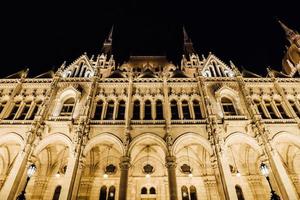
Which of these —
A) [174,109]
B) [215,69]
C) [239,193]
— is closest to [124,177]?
[174,109]

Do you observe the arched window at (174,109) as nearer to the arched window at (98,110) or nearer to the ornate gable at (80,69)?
the arched window at (98,110)

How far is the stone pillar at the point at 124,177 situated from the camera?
650 inches

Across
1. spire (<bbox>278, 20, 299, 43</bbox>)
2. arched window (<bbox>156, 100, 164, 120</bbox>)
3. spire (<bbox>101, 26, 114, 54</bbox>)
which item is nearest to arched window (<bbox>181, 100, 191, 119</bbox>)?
arched window (<bbox>156, 100, 164, 120</bbox>)

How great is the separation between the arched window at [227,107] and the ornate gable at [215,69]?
11.2 feet

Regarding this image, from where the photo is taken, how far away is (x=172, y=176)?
1738 cm

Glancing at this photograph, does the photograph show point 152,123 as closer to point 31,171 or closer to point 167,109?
point 167,109

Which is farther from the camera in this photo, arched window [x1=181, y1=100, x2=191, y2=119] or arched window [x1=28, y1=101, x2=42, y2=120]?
arched window [x1=181, y1=100, x2=191, y2=119]

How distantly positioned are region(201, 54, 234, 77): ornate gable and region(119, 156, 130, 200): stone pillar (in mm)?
13178

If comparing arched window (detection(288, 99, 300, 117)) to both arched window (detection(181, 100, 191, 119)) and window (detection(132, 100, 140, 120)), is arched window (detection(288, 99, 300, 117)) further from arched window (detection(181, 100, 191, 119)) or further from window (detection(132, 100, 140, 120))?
window (detection(132, 100, 140, 120))

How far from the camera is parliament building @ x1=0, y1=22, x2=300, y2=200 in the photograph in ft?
61.0

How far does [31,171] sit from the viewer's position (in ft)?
45.2

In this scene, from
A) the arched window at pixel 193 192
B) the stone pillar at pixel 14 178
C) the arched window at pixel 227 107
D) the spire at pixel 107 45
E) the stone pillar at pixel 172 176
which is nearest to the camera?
the stone pillar at pixel 14 178

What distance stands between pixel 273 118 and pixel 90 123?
15927mm

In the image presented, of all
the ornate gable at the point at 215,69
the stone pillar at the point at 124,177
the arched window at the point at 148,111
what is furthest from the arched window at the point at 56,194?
the ornate gable at the point at 215,69
